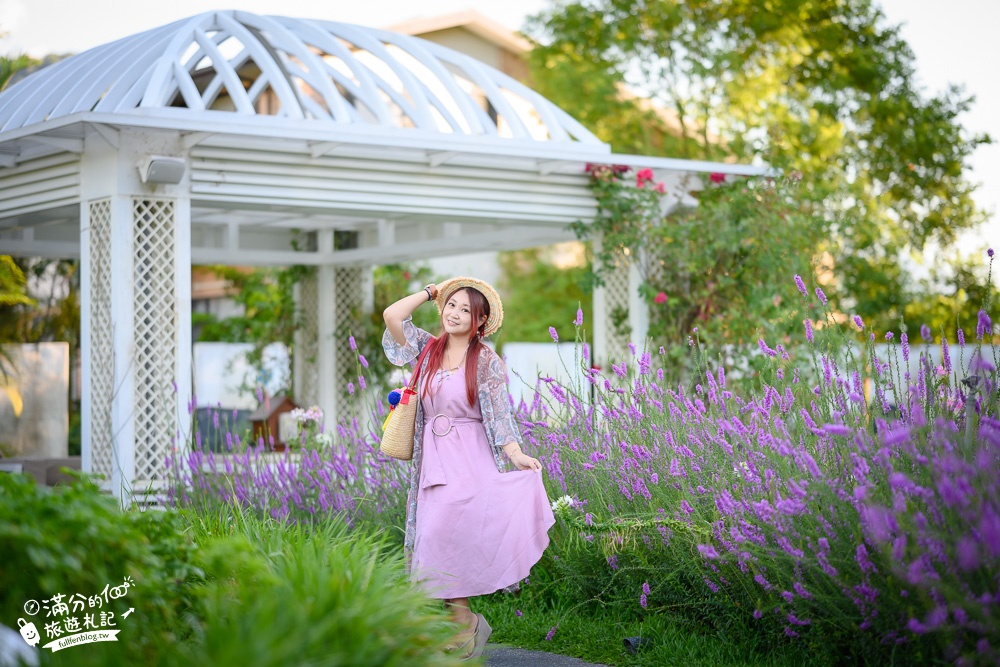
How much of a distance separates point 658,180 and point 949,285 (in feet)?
33.5

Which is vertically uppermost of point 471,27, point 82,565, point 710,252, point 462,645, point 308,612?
point 471,27

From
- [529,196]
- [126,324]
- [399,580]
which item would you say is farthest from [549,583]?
[529,196]

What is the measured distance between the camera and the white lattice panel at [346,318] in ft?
46.8

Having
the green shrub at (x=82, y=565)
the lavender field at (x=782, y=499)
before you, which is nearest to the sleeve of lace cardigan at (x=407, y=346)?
the lavender field at (x=782, y=499)

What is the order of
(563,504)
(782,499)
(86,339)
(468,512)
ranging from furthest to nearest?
1. (86,339)
2. (563,504)
3. (468,512)
4. (782,499)

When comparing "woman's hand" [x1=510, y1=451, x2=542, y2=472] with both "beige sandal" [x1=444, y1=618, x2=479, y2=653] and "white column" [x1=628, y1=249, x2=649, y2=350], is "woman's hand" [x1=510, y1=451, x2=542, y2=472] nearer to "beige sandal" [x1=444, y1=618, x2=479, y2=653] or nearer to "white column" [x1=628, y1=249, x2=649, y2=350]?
"beige sandal" [x1=444, y1=618, x2=479, y2=653]

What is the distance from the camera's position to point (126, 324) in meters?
8.30

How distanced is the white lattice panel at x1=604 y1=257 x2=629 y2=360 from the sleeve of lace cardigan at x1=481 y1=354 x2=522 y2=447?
20.0ft

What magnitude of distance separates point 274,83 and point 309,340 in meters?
6.11

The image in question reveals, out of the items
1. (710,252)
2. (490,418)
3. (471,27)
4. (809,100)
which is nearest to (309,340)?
(710,252)

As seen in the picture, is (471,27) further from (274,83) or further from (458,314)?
(458,314)

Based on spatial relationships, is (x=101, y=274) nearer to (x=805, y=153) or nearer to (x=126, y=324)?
(x=126, y=324)

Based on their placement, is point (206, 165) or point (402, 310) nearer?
point (402, 310)

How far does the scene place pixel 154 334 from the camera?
841 cm
